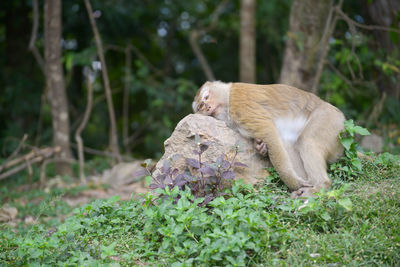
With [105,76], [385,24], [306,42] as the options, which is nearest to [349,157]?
[306,42]

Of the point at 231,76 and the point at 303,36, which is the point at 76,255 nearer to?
the point at 303,36

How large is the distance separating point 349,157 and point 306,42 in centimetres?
439

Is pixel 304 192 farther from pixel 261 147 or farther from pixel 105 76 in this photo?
pixel 105 76

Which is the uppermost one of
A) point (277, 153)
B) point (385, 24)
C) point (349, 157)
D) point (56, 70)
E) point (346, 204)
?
point (385, 24)

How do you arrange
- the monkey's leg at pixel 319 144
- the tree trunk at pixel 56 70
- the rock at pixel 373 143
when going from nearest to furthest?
the monkey's leg at pixel 319 144, the rock at pixel 373 143, the tree trunk at pixel 56 70

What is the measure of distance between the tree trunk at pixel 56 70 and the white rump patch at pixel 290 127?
18.8ft

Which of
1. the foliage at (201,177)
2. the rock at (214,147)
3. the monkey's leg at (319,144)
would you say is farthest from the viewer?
the rock at (214,147)

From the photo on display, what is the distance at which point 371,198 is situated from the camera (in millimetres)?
4328

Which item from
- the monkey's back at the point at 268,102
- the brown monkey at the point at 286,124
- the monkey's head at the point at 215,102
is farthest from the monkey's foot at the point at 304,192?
the monkey's head at the point at 215,102

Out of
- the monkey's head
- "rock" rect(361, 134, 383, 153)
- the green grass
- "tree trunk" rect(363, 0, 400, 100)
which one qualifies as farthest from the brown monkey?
"tree trunk" rect(363, 0, 400, 100)

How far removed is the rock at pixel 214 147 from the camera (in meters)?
5.05

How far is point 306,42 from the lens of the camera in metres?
8.79

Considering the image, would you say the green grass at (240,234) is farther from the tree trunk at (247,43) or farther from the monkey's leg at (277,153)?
the tree trunk at (247,43)

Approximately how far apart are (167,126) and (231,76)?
3.77 m
